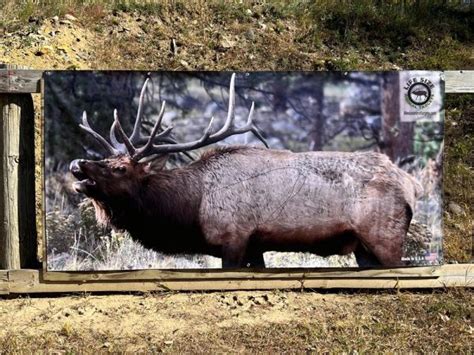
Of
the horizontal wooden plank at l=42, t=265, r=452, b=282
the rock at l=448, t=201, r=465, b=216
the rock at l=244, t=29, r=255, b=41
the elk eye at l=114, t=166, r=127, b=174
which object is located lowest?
the horizontal wooden plank at l=42, t=265, r=452, b=282

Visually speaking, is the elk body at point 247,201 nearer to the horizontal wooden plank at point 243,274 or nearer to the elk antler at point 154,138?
the elk antler at point 154,138

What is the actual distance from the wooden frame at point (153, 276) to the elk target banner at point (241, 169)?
10 cm

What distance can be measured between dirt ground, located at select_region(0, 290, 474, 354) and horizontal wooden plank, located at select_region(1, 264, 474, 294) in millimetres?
81

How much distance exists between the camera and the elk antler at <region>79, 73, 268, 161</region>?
5.81 metres

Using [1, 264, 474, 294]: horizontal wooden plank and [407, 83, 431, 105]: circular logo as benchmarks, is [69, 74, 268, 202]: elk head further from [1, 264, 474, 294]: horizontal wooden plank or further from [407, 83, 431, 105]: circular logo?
[407, 83, 431, 105]: circular logo

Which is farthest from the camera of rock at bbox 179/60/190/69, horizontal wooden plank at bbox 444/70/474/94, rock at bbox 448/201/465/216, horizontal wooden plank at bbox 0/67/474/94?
rock at bbox 179/60/190/69

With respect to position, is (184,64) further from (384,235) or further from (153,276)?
(384,235)

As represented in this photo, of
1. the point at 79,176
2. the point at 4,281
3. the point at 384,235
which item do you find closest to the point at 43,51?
the point at 79,176

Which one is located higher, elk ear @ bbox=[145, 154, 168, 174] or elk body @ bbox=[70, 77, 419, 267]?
elk ear @ bbox=[145, 154, 168, 174]

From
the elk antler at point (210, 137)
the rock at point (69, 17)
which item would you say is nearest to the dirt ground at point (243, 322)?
the elk antler at point (210, 137)

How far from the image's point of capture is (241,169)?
589 centimetres

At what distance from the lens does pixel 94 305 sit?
587cm

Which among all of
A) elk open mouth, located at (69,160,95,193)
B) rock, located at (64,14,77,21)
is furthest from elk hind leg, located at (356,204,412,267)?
rock, located at (64,14,77,21)

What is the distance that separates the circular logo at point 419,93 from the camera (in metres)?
5.98
